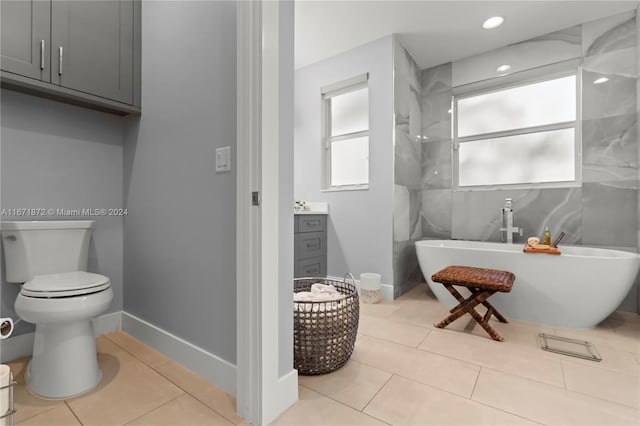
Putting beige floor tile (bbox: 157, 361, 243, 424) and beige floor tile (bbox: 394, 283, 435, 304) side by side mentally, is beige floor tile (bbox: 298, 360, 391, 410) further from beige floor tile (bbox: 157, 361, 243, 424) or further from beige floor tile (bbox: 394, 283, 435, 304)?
beige floor tile (bbox: 394, 283, 435, 304)

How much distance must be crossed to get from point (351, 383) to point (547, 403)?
83 centimetres

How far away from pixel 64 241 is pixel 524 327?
2.98 m

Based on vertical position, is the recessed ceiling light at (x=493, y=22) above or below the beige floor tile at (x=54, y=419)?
above

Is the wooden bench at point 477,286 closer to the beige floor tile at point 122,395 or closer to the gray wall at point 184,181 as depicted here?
the gray wall at point 184,181

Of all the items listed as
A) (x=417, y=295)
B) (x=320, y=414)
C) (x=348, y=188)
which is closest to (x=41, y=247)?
(x=320, y=414)

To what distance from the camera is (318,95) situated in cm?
343

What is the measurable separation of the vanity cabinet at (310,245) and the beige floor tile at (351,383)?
125 cm

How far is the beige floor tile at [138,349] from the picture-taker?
5.41ft

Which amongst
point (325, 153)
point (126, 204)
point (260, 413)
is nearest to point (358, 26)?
point (325, 153)

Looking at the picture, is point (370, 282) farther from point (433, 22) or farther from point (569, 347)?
point (433, 22)

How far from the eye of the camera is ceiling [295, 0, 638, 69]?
247cm

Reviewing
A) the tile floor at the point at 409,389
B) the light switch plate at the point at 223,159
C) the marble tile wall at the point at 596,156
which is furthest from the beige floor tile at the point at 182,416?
the marble tile wall at the point at 596,156

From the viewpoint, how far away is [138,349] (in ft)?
5.83

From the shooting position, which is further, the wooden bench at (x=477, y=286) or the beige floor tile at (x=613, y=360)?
the wooden bench at (x=477, y=286)
